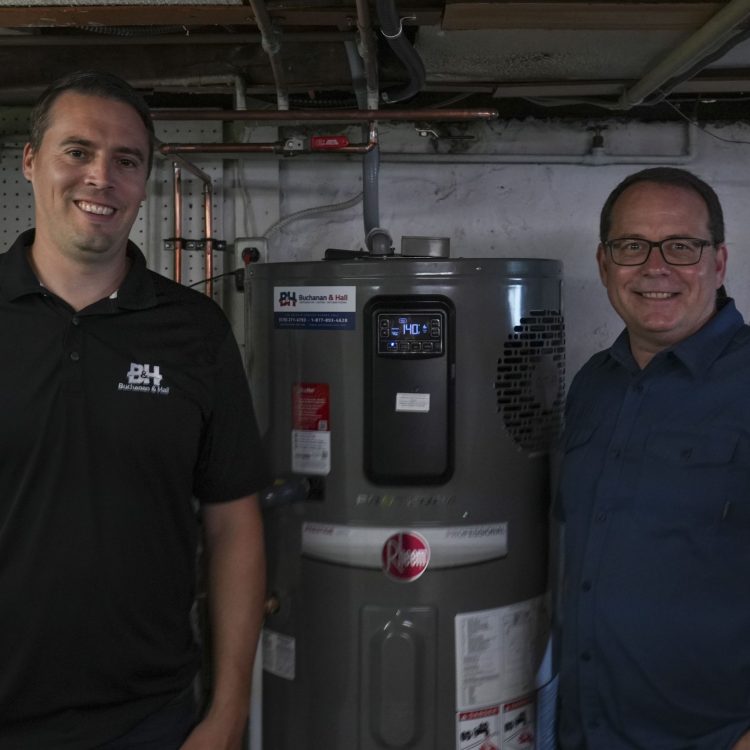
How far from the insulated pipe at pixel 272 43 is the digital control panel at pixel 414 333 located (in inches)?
22.5

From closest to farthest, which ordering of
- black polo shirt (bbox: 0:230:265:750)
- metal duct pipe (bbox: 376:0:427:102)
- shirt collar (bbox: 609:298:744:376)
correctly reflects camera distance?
black polo shirt (bbox: 0:230:265:750), shirt collar (bbox: 609:298:744:376), metal duct pipe (bbox: 376:0:427:102)

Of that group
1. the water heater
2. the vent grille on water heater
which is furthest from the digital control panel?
the vent grille on water heater

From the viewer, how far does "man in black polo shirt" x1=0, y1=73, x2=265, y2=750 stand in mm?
1014

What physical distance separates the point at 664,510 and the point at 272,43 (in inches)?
43.0

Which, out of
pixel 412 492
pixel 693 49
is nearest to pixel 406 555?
pixel 412 492

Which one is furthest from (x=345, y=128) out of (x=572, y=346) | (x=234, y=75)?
(x=572, y=346)

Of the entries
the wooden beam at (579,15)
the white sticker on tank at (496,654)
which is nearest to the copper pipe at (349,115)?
the wooden beam at (579,15)

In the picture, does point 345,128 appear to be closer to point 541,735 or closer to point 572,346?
point 572,346

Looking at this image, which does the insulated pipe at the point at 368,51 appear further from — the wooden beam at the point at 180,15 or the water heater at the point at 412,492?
the water heater at the point at 412,492

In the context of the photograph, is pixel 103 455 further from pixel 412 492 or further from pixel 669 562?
pixel 669 562

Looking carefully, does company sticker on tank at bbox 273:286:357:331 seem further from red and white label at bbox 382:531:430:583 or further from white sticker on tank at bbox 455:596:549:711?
white sticker on tank at bbox 455:596:549:711

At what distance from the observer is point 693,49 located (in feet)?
4.77

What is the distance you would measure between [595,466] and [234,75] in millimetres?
1222

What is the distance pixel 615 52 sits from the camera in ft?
5.30
